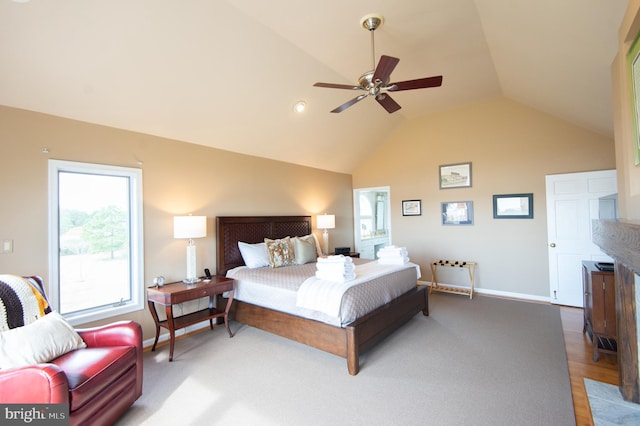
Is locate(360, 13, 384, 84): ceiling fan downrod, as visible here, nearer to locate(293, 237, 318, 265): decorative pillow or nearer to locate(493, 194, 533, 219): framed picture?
locate(293, 237, 318, 265): decorative pillow

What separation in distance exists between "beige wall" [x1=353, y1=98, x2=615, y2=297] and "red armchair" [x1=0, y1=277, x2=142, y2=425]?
510 centimetres

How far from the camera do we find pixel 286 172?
17.6 ft

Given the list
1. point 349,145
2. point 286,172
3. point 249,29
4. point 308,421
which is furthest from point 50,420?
point 349,145

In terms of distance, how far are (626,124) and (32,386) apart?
166 inches

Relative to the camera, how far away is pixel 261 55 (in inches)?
128

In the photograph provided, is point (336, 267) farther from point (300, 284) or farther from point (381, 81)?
point (381, 81)

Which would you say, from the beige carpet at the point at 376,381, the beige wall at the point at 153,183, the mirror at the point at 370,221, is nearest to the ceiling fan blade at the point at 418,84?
the beige carpet at the point at 376,381

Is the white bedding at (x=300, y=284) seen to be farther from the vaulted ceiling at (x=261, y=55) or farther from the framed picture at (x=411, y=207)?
the framed picture at (x=411, y=207)

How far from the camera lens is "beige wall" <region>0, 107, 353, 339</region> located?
262cm

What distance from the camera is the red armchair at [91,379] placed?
161cm

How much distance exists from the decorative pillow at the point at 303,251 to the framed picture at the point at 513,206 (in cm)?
333

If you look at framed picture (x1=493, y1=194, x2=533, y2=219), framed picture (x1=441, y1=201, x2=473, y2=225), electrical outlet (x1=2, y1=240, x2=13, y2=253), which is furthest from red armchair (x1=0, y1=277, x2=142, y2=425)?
framed picture (x1=493, y1=194, x2=533, y2=219)

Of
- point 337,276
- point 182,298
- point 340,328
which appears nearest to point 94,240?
point 182,298

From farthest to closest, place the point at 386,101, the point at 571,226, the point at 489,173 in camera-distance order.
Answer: the point at 489,173
the point at 571,226
the point at 386,101
